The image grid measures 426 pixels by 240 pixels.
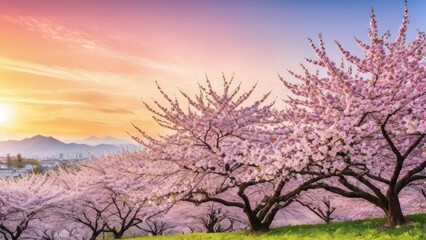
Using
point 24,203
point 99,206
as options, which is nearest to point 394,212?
point 99,206

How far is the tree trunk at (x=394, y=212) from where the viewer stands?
18500mm

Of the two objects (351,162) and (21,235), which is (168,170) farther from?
(21,235)

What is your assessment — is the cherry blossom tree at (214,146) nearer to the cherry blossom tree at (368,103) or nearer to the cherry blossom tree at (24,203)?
the cherry blossom tree at (368,103)

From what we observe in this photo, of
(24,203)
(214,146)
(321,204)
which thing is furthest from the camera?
(321,204)

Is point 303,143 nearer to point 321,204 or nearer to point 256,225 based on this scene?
point 256,225

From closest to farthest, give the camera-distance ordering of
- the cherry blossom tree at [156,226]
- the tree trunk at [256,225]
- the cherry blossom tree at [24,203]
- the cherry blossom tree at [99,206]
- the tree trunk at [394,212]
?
the tree trunk at [394,212] → the tree trunk at [256,225] → the cherry blossom tree at [24,203] → the cherry blossom tree at [99,206] → the cherry blossom tree at [156,226]

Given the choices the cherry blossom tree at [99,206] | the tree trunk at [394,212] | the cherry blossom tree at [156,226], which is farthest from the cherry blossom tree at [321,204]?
the tree trunk at [394,212]

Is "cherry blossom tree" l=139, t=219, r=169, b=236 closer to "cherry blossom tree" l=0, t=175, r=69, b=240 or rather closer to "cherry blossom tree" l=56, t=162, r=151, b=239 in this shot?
"cherry blossom tree" l=56, t=162, r=151, b=239

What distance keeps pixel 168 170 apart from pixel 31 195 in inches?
673

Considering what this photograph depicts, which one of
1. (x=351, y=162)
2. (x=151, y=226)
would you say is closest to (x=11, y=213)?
(x=151, y=226)

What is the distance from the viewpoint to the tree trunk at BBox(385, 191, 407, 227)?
1850 centimetres

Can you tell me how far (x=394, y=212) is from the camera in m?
18.6

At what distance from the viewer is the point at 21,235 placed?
39531 millimetres

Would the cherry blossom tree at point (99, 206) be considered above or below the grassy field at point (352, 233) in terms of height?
above
